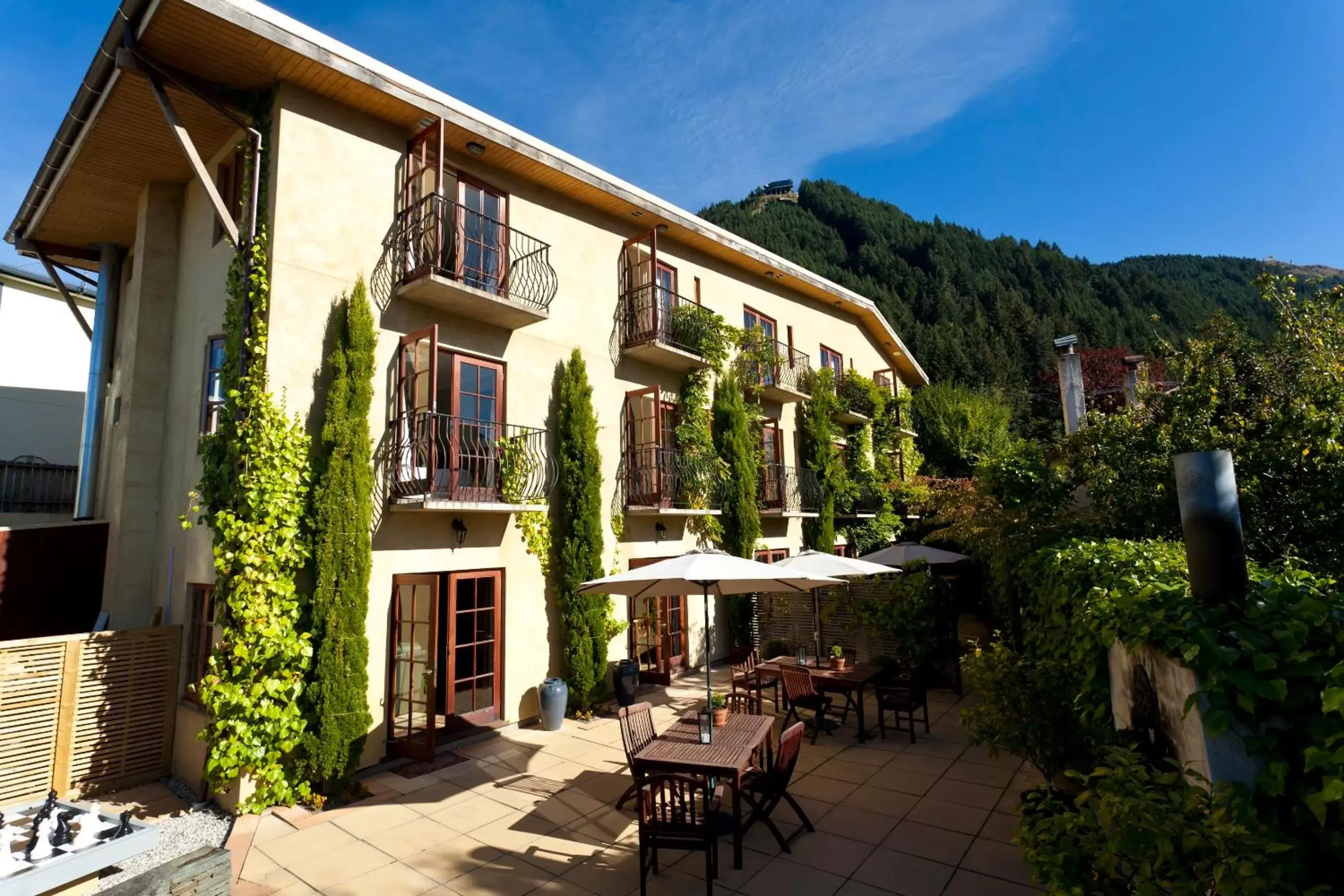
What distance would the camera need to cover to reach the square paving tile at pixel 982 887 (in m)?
4.81

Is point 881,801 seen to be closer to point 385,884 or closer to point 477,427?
point 385,884

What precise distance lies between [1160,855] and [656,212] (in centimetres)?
1217

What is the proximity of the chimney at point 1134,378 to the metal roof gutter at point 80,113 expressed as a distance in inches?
510

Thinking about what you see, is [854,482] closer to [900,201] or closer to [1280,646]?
[1280,646]

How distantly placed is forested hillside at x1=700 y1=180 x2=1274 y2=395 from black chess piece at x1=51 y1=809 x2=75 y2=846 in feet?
120

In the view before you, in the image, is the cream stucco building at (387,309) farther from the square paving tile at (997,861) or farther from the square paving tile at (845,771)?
the square paving tile at (997,861)

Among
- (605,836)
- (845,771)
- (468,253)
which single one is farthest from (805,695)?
(468,253)

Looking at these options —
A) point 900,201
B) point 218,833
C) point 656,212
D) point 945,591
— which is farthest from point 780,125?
point 900,201

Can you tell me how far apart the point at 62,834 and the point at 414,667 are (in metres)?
3.90

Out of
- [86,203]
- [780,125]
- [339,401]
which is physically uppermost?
[780,125]

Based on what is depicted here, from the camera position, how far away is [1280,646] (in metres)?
2.38

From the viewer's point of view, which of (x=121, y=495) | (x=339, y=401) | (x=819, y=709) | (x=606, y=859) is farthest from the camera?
(x=121, y=495)

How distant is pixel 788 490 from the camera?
15898mm

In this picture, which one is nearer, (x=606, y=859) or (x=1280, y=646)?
(x=1280, y=646)
